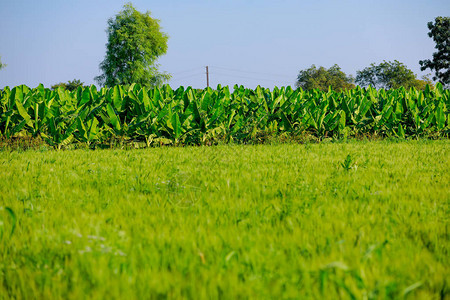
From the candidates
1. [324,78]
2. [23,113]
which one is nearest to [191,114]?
[23,113]

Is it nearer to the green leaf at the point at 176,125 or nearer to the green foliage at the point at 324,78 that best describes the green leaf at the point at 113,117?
the green leaf at the point at 176,125

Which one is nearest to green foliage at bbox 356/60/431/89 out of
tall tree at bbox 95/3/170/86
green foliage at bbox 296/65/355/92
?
green foliage at bbox 296/65/355/92

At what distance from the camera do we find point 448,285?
175cm

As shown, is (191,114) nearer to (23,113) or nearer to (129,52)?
(23,113)

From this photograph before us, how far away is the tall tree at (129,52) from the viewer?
5081 centimetres

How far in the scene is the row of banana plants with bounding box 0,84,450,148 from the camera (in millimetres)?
8062

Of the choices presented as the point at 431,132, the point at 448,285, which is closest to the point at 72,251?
the point at 448,285

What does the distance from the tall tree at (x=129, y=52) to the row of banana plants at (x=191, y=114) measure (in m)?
43.6

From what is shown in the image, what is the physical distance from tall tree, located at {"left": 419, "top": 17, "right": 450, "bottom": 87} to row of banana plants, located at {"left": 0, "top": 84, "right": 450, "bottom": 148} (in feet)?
172

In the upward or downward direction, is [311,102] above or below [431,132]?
above

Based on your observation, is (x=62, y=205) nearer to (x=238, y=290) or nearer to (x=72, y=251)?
(x=72, y=251)

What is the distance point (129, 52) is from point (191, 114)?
48423mm

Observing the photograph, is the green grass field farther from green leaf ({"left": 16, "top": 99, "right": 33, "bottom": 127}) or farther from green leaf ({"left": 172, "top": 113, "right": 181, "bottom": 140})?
green leaf ({"left": 16, "top": 99, "right": 33, "bottom": 127})

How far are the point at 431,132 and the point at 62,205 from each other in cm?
1348
